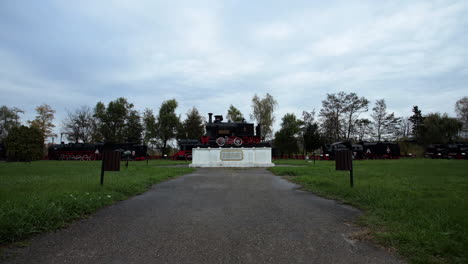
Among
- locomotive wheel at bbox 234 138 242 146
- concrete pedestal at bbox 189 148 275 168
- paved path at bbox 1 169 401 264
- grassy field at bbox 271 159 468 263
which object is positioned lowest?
paved path at bbox 1 169 401 264

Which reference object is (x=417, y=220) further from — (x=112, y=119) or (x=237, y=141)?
(x=112, y=119)

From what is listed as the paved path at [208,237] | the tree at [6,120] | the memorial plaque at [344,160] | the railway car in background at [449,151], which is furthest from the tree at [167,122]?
the paved path at [208,237]

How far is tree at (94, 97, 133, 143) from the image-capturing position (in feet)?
Result: 181

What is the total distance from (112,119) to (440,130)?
63371 millimetres

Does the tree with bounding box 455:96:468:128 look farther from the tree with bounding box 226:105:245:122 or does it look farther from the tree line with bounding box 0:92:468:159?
the tree with bounding box 226:105:245:122

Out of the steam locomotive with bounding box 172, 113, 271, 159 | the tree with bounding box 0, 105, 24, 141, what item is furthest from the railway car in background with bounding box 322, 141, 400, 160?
the tree with bounding box 0, 105, 24, 141

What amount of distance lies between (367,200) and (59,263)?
6243 mm

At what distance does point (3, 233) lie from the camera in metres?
3.62

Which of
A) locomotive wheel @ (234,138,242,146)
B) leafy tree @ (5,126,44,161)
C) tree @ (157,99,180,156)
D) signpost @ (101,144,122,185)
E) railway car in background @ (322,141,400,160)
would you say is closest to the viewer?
signpost @ (101,144,122,185)

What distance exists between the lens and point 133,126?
5741 cm

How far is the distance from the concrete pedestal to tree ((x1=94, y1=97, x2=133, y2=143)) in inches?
1537

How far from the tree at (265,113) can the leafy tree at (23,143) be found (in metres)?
36.3

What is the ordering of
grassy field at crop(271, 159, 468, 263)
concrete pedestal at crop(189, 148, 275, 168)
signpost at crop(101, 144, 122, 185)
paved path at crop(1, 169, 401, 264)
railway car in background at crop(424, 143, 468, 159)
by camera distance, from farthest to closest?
railway car in background at crop(424, 143, 468, 159) < concrete pedestal at crop(189, 148, 275, 168) < signpost at crop(101, 144, 122, 185) < grassy field at crop(271, 159, 468, 263) < paved path at crop(1, 169, 401, 264)

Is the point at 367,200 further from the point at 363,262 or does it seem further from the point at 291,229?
the point at 363,262
